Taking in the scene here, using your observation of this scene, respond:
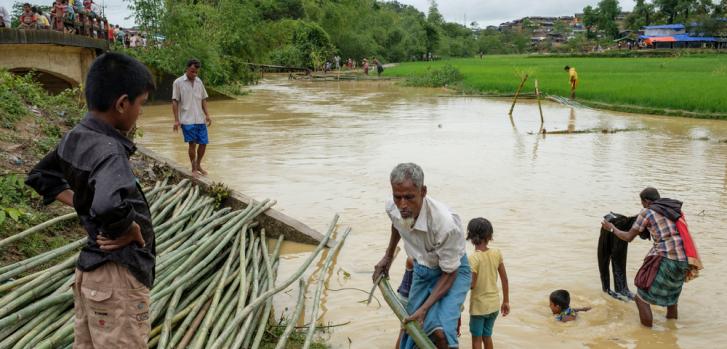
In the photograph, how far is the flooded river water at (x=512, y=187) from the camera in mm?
4188

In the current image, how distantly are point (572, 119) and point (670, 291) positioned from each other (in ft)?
42.9

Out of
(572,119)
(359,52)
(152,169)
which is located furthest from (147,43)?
(359,52)

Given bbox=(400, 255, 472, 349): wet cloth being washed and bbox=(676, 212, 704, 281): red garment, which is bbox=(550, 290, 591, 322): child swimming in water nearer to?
bbox=(676, 212, 704, 281): red garment

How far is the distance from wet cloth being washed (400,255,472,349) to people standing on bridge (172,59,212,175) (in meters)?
4.39

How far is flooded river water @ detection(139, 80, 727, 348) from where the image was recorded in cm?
419

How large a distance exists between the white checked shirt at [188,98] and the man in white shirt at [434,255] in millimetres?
4590

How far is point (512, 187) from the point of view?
814 centimetres

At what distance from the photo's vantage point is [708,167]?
958 cm

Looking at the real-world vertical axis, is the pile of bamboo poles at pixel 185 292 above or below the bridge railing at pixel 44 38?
below

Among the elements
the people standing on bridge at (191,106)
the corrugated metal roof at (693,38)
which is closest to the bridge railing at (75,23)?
the people standing on bridge at (191,106)

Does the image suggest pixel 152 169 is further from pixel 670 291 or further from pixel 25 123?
pixel 670 291

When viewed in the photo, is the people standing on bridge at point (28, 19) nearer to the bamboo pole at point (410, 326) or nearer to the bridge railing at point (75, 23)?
the bridge railing at point (75, 23)

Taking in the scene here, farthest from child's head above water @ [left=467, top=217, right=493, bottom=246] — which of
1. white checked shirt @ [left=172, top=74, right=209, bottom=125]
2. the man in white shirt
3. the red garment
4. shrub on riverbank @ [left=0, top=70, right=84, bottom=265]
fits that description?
white checked shirt @ [left=172, top=74, right=209, bottom=125]

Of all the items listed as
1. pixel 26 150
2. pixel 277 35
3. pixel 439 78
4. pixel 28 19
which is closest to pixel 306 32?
pixel 277 35
